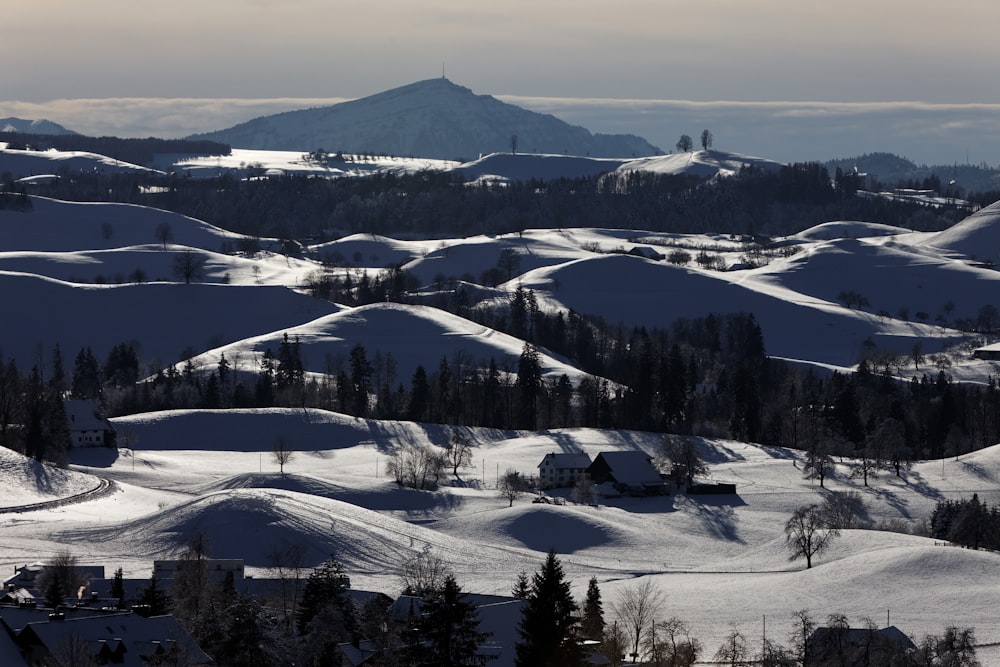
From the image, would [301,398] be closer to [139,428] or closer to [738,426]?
[139,428]

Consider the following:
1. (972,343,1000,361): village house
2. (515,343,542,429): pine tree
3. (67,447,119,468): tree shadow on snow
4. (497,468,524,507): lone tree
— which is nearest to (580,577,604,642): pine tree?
(497,468,524,507): lone tree

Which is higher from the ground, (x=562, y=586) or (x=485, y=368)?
(x=562, y=586)

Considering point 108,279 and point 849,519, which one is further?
point 108,279

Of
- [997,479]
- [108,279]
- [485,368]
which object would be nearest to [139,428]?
[485,368]

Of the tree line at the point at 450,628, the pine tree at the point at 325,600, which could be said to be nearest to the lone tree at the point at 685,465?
the tree line at the point at 450,628

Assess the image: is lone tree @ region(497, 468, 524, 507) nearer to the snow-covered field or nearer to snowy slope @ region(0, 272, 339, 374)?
the snow-covered field

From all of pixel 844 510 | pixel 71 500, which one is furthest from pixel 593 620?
pixel 71 500

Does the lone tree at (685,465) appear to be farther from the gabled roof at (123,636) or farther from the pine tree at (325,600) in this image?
the gabled roof at (123,636)
